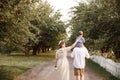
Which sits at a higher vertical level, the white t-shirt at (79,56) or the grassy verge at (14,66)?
the white t-shirt at (79,56)

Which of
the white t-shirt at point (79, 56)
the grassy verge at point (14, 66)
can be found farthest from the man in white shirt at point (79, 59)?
the grassy verge at point (14, 66)

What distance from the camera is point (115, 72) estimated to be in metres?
22.1

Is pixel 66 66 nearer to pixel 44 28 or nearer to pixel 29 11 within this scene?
pixel 29 11

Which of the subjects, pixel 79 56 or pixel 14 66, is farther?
pixel 14 66

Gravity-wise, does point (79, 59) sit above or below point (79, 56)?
below

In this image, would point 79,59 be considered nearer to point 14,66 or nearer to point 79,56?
point 79,56

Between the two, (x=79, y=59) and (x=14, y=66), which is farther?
(x=14, y=66)

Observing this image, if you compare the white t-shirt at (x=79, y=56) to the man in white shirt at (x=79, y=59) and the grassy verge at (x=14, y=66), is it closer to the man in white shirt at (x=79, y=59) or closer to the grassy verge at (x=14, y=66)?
the man in white shirt at (x=79, y=59)

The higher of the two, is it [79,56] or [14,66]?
[79,56]

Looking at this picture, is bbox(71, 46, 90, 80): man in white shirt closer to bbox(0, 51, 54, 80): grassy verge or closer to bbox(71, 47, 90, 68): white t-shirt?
bbox(71, 47, 90, 68): white t-shirt

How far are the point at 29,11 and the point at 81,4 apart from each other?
88.4 feet

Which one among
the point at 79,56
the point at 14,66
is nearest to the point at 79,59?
the point at 79,56

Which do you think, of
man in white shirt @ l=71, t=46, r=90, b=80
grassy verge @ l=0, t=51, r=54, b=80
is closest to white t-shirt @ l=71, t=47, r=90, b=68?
man in white shirt @ l=71, t=46, r=90, b=80

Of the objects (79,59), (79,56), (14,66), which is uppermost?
(79,56)
